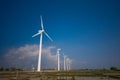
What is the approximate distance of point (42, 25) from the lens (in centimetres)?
7244

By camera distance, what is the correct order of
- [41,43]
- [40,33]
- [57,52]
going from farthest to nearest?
[57,52], [40,33], [41,43]

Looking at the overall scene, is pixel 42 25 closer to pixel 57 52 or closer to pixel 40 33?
pixel 40 33

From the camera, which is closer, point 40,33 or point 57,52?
point 40,33

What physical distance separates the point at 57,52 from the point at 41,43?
39914 mm

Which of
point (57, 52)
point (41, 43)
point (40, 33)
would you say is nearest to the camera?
point (41, 43)

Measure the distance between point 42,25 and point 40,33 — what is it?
12.3ft

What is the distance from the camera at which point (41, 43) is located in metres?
66.6

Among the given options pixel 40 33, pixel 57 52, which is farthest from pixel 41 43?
pixel 57 52

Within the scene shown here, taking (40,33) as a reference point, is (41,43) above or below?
below

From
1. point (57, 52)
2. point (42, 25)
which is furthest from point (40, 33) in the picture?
point (57, 52)

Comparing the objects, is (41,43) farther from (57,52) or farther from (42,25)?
(57,52)

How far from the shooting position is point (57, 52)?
105625 millimetres

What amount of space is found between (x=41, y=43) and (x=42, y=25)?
367 inches

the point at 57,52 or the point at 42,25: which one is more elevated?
the point at 42,25
